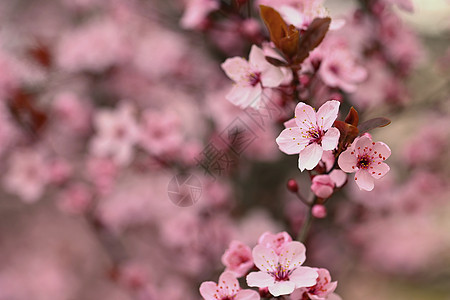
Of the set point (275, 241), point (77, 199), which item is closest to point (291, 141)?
point (275, 241)

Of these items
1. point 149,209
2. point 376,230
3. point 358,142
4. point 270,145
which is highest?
point 376,230

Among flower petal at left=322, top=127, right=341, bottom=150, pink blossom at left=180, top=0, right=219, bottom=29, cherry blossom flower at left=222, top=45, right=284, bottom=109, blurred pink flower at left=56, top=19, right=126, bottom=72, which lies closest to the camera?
flower petal at left=322, top=127, right=341, bottom=150

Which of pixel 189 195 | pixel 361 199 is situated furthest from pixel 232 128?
pixel 361 199

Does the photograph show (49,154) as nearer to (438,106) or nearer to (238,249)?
(238,249)

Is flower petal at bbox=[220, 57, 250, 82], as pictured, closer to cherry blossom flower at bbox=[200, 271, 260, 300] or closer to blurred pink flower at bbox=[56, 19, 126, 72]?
cherry blossom flower at bbox=[200, 271, 260, 300]

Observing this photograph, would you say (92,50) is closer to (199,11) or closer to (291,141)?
(199,11)

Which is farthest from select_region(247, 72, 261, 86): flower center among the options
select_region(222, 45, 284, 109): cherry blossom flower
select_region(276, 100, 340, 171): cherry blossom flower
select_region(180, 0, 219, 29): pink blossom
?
select_region(180, 0, 219, 29): pink blossom
